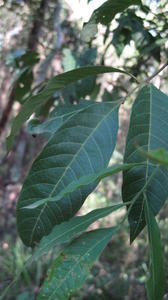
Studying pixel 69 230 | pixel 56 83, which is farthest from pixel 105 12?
pixel 69 230

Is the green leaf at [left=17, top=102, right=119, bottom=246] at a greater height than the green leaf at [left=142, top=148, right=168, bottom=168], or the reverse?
the green leaf at [left=142, top=148, right=168, bottom=168]

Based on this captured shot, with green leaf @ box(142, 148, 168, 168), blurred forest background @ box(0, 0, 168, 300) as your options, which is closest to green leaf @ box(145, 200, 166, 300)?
green leaf @ box(142, 148, 168, 168)

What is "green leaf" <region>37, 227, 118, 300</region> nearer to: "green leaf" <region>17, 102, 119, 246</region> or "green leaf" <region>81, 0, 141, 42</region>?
"green leaf" <region>17, 102, 119, 246</region>

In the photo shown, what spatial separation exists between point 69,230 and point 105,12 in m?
0.48

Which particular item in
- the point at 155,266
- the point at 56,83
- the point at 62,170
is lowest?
the point at 155,266

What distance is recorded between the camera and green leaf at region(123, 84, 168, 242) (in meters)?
0.62

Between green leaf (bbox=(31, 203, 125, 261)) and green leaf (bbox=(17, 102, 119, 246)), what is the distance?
0.27 feet

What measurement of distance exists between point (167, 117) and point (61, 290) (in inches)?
12.1

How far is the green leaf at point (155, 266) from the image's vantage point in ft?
1.78

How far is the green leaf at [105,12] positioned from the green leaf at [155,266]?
42cm

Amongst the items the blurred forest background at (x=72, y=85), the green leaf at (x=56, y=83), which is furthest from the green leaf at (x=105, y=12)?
the green leaf at (x=56, y=83)

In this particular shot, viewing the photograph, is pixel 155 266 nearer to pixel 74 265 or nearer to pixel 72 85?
pixel 74 265

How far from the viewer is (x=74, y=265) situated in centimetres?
53

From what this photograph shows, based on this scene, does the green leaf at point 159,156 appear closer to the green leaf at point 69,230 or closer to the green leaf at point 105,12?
the green leaf at point 69,230
